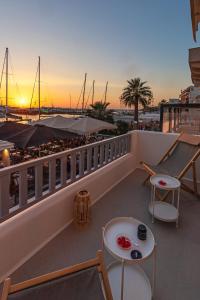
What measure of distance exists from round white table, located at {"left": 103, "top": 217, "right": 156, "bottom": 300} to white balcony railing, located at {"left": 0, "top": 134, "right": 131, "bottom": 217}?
987 mm

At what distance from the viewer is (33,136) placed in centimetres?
670

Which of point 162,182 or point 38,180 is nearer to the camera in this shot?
point 38,180

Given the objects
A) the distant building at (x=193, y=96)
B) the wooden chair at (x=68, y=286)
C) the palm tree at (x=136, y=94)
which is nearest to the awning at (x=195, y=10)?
the wooden chair at (x=68, y=286)

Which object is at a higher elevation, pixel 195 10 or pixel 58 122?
pixel 195 10

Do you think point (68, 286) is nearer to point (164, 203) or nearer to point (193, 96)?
point (164, 203)

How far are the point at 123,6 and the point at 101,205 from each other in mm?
9162

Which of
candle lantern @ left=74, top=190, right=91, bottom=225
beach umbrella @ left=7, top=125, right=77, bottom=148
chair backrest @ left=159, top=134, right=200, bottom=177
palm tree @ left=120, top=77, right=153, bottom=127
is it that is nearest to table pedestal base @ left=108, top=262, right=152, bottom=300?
candle lantern @ left=74, top=190, right=91, bottom=225

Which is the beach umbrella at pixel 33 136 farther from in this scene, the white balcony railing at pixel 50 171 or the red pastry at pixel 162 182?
the red pastry at pixel 162 182

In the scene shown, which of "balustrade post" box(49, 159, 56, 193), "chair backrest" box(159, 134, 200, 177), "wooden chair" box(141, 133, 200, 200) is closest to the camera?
"balustrade post" box(49, 159, 56, 193)

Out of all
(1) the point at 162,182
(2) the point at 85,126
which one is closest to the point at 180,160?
(1) the point at 162,182

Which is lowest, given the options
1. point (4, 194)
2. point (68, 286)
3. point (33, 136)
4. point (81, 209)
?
point (81, 209)

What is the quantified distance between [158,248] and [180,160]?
2.10 meters

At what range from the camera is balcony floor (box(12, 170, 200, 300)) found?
6.79 feet

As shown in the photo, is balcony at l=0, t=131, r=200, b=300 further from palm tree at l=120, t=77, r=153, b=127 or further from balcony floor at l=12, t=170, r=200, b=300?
palm tree at l=120, t=77, r=153, b=127
